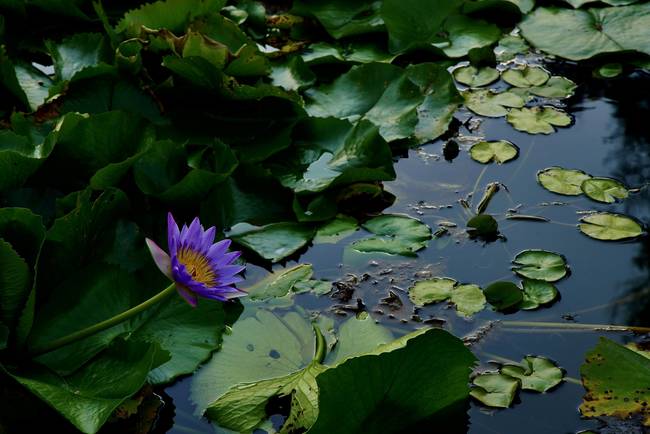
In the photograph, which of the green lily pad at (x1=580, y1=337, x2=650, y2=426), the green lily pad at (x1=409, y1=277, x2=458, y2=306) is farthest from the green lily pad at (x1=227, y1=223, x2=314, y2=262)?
the green lily pad at (x1=580, y1=337, x2=650, y2=426)

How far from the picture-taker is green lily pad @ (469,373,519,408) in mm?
1388

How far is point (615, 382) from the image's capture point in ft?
4.58

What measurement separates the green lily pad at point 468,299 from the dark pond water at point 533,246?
0.02 meters

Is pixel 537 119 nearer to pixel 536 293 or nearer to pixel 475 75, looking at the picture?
pixel 475 75

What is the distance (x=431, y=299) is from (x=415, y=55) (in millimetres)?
1048

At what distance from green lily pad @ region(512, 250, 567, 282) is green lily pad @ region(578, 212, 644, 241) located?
13 centimetres

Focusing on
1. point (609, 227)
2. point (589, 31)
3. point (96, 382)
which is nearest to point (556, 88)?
point (589, 31)

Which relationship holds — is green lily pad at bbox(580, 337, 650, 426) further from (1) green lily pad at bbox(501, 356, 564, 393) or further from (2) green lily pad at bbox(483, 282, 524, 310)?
(2) green lily pad at bbox(483, 282, 524, 310)

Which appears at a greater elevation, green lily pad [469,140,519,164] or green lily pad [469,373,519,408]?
green lily pad [469,373,519,408]

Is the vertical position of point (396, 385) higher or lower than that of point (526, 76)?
higher

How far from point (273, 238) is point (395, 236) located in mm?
253

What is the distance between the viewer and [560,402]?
1404 mm

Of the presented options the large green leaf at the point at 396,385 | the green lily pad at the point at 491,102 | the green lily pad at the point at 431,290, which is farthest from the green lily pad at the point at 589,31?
the large green leaf at the point at 396,385

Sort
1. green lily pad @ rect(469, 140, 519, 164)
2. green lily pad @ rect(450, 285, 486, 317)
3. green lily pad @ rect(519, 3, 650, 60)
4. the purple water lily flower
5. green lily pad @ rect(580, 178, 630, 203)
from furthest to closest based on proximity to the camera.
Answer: green lily pad @ rect(519, 3, 650, 60) → green lily pad @ rect(469, 140, 519, 164) → green lily pad @ rect(580, 178, 630, 203) → green lily pad @ rect(450, 285, 486, 317) → the purple water lily flower
